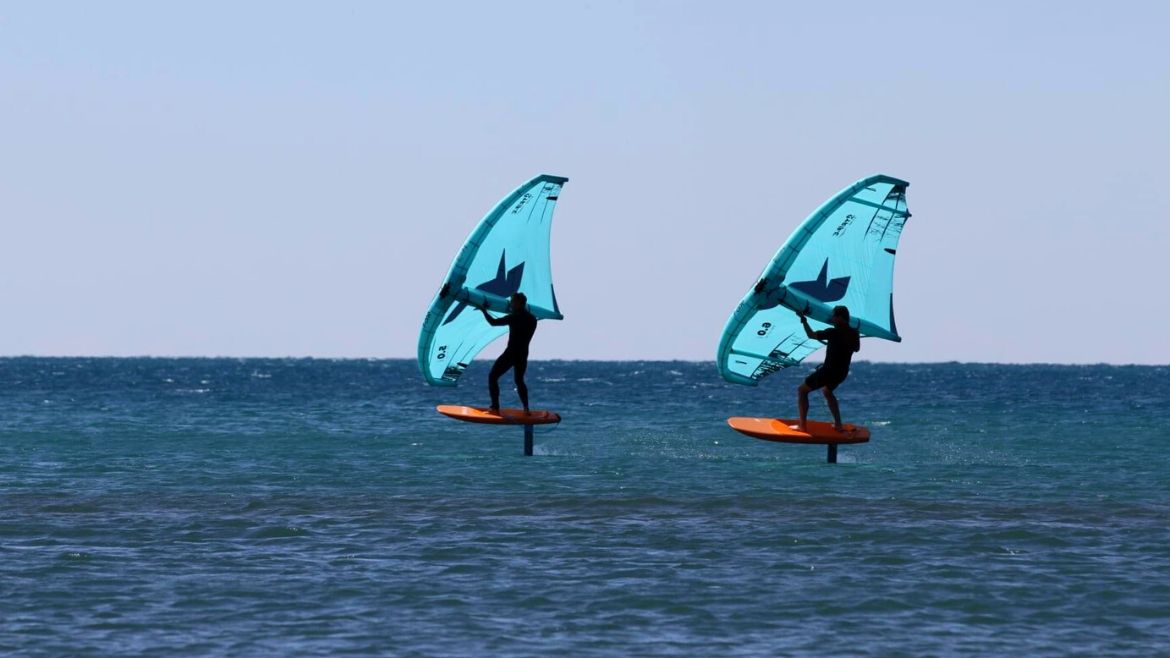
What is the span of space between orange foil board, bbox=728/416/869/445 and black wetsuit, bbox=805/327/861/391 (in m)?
0.77

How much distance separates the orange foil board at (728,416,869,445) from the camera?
2383 centimetres

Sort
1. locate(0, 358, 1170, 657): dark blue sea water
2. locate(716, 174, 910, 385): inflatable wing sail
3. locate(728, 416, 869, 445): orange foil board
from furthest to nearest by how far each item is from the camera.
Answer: locate(716, 174, 910, 385): inflatable wing sail
locate(728, 416, 869, 445): orange foil board
locate(0, 358, 1170, 657): dark blue sea water

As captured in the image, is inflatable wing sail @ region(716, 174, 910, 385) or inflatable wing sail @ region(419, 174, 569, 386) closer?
inflatable wing sail @ region(716, 174, 910, 385)

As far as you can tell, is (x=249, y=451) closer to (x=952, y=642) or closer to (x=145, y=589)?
(x=145, y=589)

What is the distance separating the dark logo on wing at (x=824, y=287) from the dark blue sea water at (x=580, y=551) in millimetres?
2818

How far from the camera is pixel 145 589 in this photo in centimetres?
1468

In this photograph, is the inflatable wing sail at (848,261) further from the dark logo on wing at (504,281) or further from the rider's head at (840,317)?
the dark logo on wing at (504,281)

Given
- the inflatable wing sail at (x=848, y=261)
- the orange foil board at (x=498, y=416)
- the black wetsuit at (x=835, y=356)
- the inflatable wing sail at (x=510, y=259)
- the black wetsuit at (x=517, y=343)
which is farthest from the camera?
Answer: the inflatable wing sail at (x=510, y=259)

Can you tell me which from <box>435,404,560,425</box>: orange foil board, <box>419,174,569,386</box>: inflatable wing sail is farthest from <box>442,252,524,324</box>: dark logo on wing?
<box>435,404,560,425</box>: orange foil board

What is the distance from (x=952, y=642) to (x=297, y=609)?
17.3 feet

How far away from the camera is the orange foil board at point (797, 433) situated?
2383 cm

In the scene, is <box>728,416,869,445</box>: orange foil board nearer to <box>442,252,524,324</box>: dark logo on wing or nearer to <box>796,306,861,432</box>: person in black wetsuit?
<box>796,306,861,432</box>: person in black wetsuit

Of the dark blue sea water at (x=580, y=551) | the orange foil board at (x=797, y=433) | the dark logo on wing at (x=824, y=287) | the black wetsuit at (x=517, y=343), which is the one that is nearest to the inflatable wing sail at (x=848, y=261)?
the dark logo on wing at (x=824, y=287)

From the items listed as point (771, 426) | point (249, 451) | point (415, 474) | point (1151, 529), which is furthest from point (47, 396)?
point (1151, 529)
